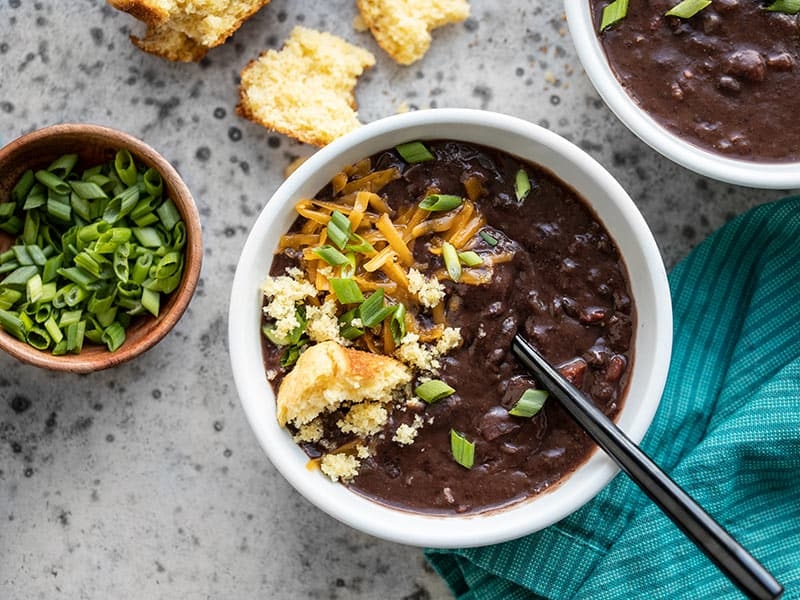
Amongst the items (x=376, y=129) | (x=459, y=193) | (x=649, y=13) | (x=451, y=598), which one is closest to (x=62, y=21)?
(x=376, y=129)

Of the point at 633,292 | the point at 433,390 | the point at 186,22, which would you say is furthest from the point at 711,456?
the point at 186,22

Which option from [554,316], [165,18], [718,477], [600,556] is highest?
[165,18]

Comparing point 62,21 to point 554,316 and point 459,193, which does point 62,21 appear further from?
point 554,316

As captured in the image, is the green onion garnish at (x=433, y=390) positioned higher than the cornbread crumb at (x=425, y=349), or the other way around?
the cornbread crumb at (x=425, y=349)

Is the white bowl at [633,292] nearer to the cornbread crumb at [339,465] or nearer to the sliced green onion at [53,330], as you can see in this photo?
the cornbread crumb at [339,465]

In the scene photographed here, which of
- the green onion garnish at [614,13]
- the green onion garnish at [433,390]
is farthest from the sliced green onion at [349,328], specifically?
the green onion garnish at [614,13]

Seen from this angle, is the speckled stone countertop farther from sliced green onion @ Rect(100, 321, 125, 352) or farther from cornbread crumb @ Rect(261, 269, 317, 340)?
cornbread crumb @ Rect(261, 269, 317, 340)
